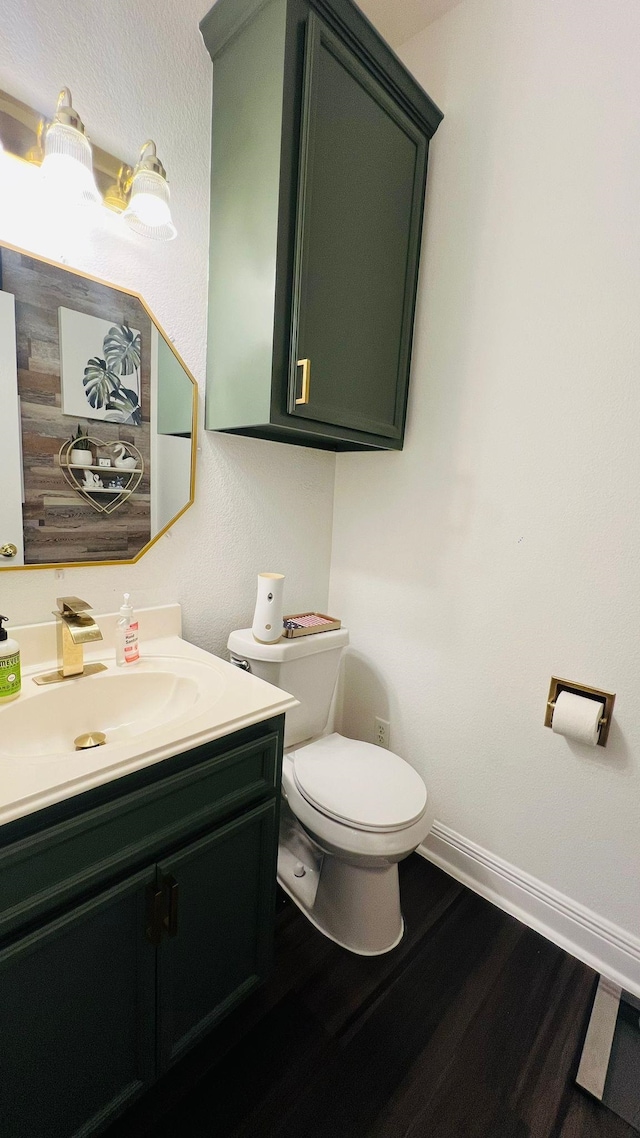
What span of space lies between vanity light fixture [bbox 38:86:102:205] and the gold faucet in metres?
0.90

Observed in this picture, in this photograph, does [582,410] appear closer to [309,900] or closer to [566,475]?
[566,475]

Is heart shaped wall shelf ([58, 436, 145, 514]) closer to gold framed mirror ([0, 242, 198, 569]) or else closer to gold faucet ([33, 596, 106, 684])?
gold framed mirror ([0, 242, 198, 569])

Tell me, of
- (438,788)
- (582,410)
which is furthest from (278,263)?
(438,788)

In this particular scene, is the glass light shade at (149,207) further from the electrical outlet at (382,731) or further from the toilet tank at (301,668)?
the electrical outlet at (382,731)

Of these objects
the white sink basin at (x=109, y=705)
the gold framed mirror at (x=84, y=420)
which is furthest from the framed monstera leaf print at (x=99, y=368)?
the white sink basin at (x=109, y=705)

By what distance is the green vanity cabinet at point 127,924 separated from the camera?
72cm

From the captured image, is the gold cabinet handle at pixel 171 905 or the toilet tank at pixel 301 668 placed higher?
the toilet tank at pixel 301 668

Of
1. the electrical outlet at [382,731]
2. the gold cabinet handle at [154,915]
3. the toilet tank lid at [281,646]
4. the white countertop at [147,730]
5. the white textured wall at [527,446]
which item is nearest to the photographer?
the white countertop at [147,730]

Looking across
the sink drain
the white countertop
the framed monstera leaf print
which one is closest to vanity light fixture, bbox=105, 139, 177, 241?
the framed monstera leaf print

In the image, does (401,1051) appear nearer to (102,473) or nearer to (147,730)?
(147,730)

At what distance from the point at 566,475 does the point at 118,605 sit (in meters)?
1.28

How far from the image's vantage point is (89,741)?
3.44 ft

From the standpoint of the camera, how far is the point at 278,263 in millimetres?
1161

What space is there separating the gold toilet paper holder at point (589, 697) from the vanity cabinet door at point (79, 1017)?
3.63 ft
